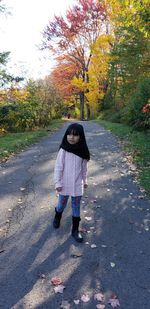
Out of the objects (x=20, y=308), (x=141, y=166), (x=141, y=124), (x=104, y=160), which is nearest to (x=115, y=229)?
(x=20, y=308)

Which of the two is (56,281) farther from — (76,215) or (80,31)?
(80,31)

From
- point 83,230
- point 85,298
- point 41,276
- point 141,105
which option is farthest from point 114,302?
point 141,105

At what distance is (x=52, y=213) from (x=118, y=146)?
7831mm

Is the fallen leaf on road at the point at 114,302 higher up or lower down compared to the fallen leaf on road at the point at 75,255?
higher up

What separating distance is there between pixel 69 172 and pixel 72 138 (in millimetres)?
526

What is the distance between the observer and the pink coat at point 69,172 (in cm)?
468

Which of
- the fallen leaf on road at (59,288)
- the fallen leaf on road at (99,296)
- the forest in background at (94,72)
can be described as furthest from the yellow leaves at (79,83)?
the fallen leaf on road at (99,296)

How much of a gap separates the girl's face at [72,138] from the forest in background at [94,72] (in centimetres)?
565

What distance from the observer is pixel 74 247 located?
177 inches

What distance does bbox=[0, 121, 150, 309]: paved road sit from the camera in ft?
11.3

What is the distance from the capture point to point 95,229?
511 centimetres

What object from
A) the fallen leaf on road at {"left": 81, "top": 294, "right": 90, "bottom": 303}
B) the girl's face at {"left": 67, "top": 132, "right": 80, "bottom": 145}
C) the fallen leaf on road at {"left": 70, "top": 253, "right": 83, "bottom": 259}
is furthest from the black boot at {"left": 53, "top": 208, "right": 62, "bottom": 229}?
the fallen leaf on road at {"left": 81, "top": 294, "right": 90, "bottom": 303}

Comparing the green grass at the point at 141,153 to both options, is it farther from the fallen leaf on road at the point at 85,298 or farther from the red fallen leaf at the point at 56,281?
the fallen leaf on road at the point at 85,298

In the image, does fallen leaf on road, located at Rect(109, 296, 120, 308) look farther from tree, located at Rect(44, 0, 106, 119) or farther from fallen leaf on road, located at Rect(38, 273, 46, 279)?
tree, located at Rect(44, 0, 106, 119)
